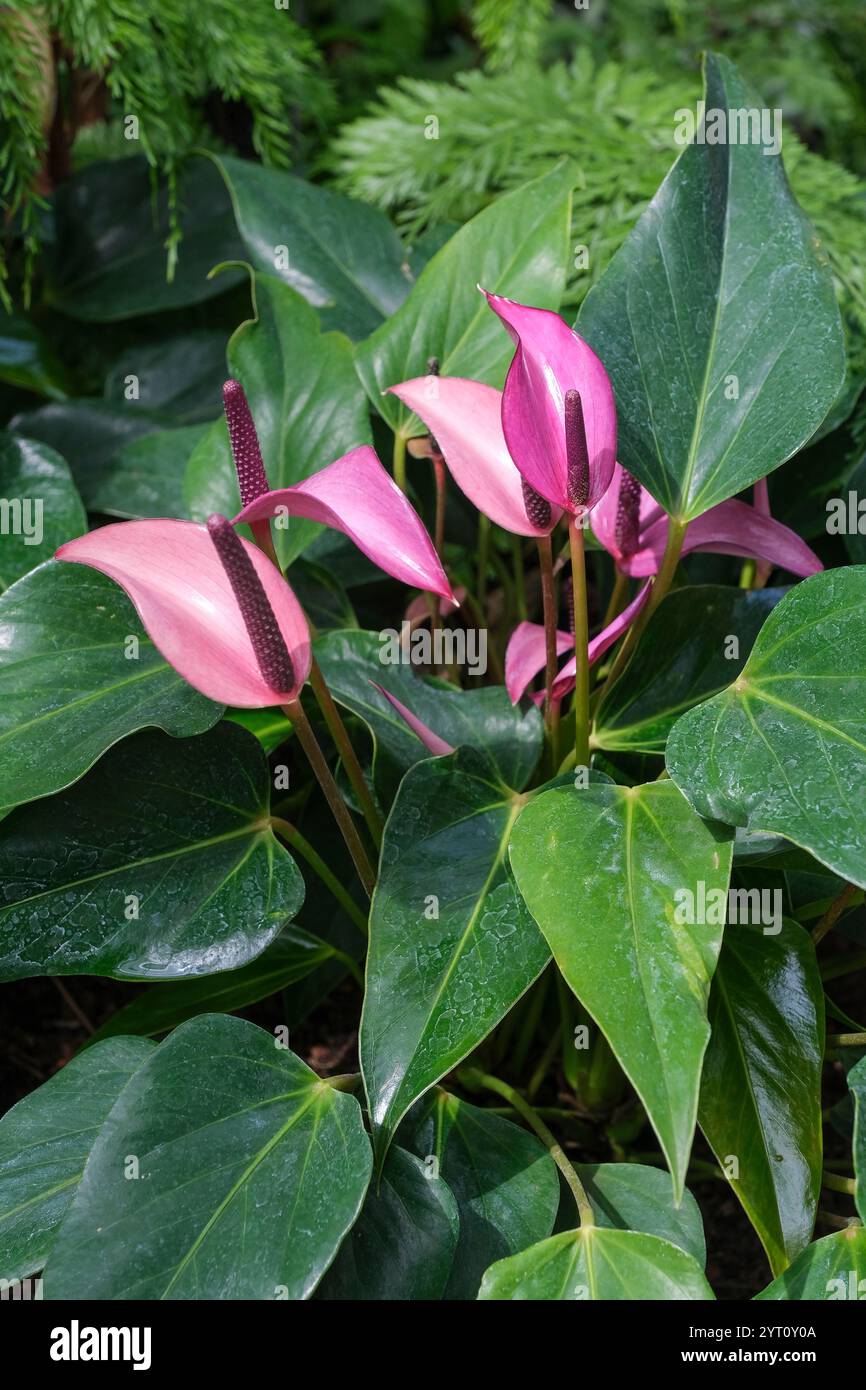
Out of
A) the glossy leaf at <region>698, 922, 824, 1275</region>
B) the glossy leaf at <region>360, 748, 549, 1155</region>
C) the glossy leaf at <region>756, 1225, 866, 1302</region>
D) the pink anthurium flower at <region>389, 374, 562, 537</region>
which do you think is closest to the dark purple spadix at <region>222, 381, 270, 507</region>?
the pink anthurium flower at <region>389, 374, 562, 537</region>

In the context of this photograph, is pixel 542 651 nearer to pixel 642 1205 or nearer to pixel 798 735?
pixel 798 735

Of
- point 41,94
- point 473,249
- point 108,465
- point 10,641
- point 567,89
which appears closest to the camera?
point 10,641

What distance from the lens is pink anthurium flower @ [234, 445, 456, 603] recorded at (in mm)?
628

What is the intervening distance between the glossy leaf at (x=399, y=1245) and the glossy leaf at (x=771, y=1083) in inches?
6.4

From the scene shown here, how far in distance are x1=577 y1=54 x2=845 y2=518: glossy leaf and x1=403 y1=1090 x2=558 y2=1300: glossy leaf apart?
42 centimetres

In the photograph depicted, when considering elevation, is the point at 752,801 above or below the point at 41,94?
below

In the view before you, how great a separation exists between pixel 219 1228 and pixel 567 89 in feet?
4.17

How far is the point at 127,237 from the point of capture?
137cm

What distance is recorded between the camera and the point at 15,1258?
0.65 meters

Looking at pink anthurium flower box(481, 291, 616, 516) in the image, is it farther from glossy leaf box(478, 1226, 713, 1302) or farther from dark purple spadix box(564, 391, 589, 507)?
glossy leaf box(478, 1226, 713, 1302)

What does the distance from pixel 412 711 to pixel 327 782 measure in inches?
5.2

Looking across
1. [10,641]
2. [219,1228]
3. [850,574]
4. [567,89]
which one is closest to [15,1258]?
[219,1228]

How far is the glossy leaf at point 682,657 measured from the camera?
80cm
